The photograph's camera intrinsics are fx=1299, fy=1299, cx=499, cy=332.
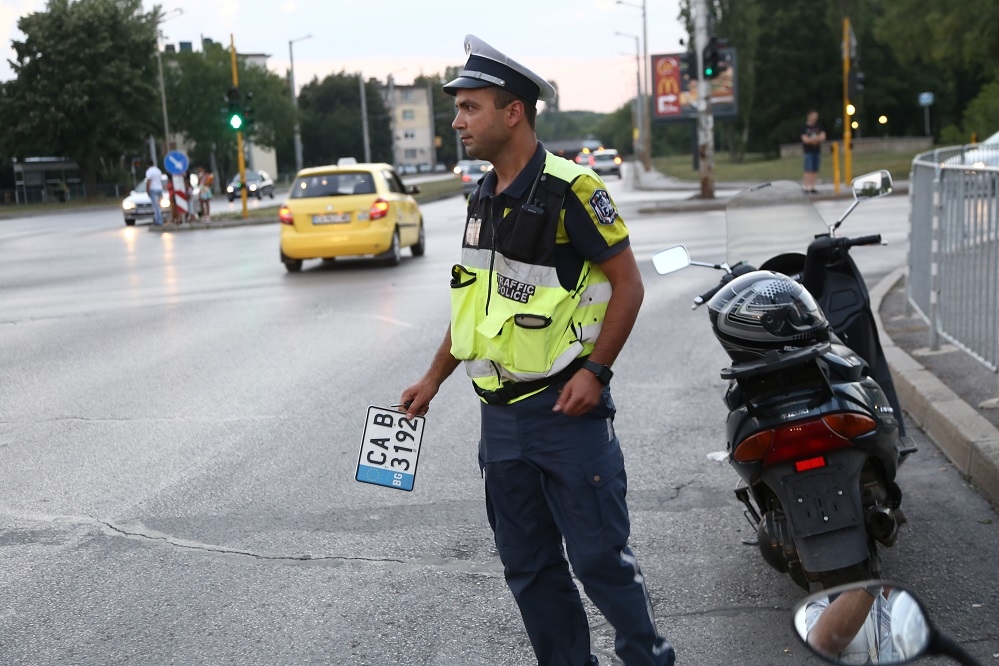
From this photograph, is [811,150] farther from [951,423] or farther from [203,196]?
[951,423]

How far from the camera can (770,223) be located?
5.76 meters

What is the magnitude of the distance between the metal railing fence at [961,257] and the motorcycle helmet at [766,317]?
10.8 ft

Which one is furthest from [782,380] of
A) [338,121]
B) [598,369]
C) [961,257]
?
[338,121]

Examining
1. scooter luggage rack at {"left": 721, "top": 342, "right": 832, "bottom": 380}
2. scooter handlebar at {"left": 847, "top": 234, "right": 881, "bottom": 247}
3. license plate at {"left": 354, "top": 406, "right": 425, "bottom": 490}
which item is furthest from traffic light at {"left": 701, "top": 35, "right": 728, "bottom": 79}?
license plate at {"left": 354, "top": 406, "right": 425, "bottom": 490}

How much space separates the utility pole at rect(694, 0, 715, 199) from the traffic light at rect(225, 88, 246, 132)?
39.3ft

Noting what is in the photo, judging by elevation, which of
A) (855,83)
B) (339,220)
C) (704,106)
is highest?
A: (855,83)

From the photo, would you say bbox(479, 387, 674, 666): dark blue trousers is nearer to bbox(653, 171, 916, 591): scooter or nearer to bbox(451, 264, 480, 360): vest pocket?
bbox(451, 264, 480, 360): vest pocket

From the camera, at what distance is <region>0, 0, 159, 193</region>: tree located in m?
67.9

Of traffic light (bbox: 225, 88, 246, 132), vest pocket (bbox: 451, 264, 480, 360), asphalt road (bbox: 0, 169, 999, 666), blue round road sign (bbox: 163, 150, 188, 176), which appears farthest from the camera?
traffic light (bbox: 225, 88, 246, 132)

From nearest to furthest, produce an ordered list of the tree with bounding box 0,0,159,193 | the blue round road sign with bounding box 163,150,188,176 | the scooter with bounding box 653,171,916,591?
the scooter with bounding box 653,171,916,591 < the blue round road sign with bounding box 163,150,188,176 < the tree with bounding box 0,0,159,193

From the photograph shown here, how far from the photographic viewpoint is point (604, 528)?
11.1ft

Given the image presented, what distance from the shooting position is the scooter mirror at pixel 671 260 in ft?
15.3

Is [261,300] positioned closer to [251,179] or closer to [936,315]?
[936,315]

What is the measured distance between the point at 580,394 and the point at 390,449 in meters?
0.83
